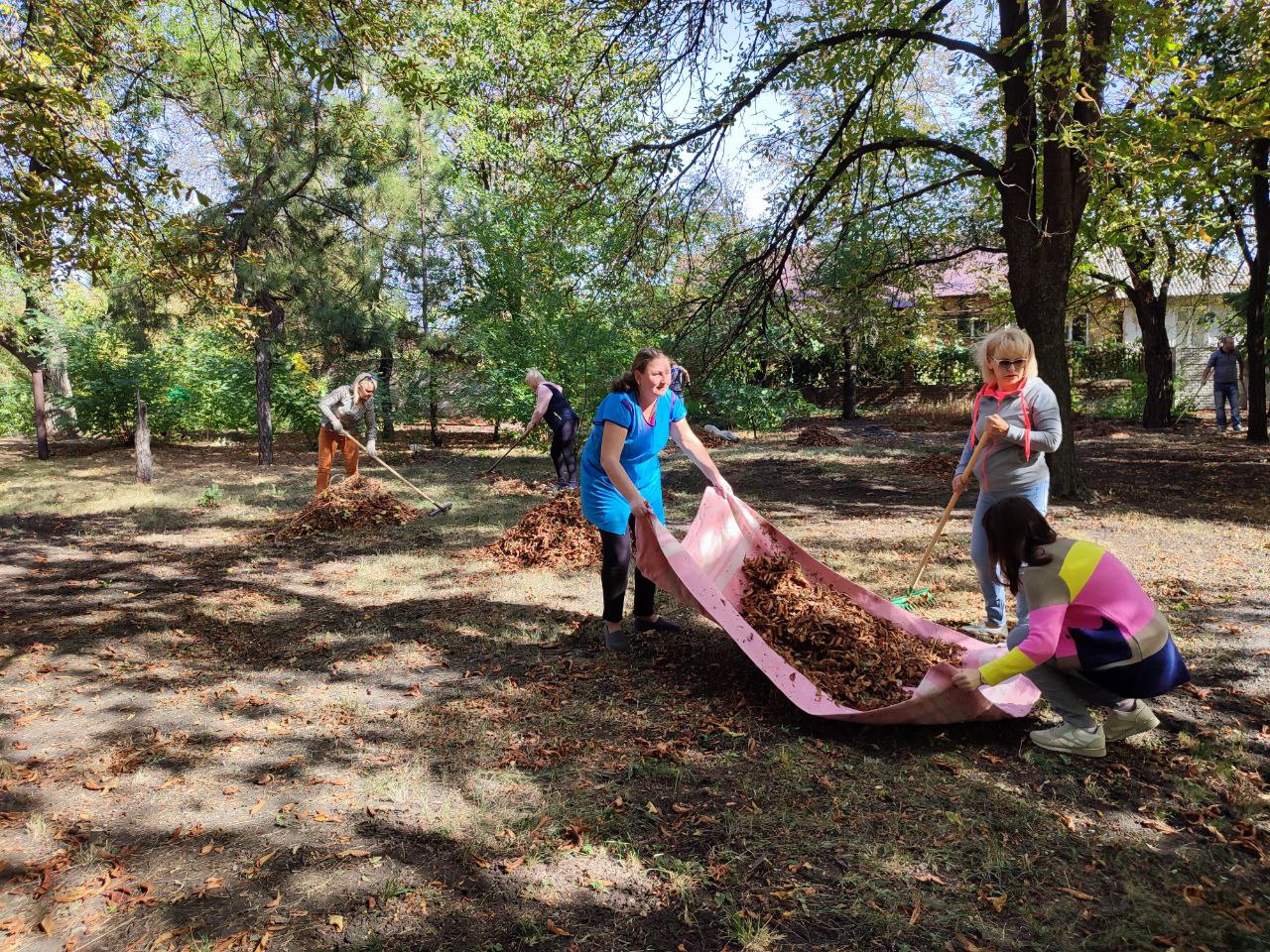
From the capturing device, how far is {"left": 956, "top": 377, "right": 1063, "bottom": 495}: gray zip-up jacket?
3650mm

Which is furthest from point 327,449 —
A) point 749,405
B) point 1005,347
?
point 749,405

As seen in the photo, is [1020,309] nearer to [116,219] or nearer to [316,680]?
[316,680]

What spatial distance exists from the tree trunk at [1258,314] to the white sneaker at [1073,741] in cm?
1181

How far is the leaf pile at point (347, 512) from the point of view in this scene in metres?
7.82

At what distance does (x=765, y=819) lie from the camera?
104 inches

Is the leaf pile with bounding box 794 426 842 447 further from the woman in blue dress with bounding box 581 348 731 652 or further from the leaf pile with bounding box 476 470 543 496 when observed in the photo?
the woman in blue dress with bounding box 581 348 731 652

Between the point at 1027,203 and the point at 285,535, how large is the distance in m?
8.13

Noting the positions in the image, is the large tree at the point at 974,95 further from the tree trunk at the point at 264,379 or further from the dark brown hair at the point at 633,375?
the tree trunk at the point at 264,379

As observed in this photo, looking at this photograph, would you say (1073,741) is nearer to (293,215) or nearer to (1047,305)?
(1047,305)

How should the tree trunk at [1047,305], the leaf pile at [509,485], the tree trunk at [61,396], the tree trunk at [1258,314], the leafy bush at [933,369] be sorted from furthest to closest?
the leafy bush at [933,369] < the tree trunk at [61,396] < the tree trunk at [1258,314] < the leaf pile at [509,485] < the tree trunk at [1047,305]

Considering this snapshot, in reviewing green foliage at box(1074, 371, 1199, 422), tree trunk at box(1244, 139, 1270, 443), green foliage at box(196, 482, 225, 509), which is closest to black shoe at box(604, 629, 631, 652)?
green foliage at box(196, 482, 225, 509)

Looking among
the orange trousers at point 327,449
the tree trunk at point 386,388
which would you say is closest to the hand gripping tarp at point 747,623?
the orange trousers at point 327,449

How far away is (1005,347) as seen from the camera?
12.0ft

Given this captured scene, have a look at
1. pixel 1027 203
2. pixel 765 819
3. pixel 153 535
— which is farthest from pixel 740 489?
pixel 765 819
